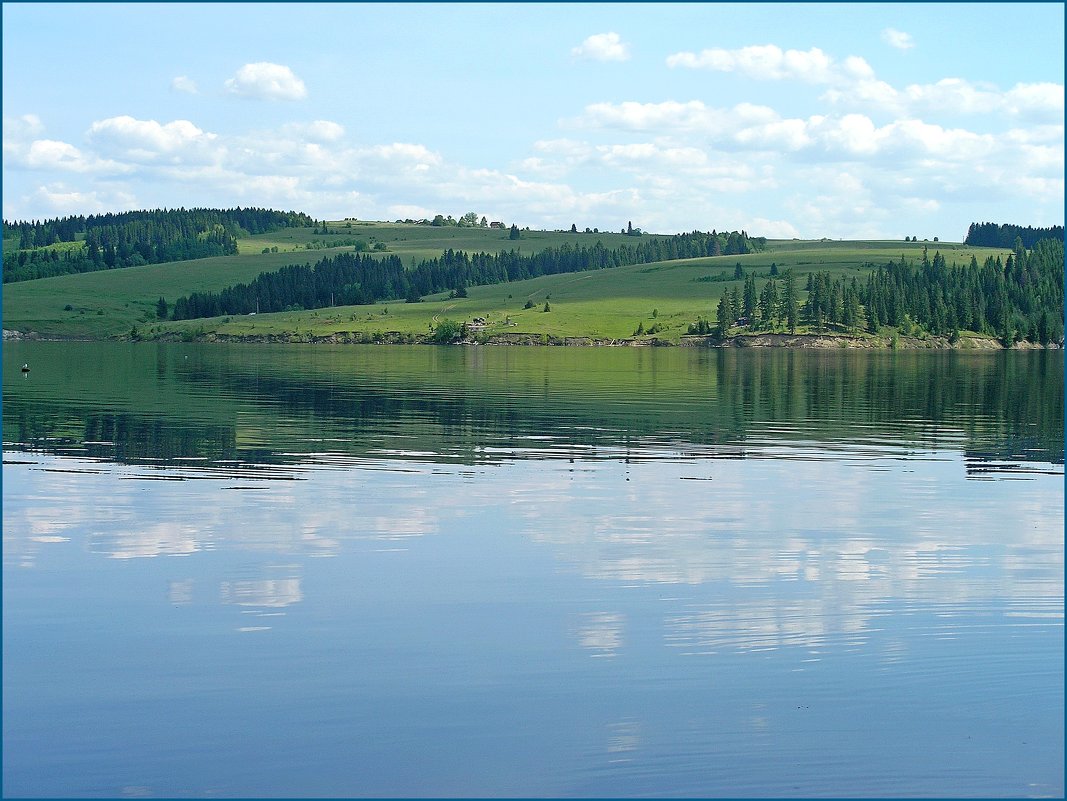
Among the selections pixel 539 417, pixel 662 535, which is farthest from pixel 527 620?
pixel 539 417

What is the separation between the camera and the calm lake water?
640 inches

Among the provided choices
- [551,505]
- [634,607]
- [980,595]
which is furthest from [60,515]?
[980,595]

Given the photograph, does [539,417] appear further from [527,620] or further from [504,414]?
[527,620]

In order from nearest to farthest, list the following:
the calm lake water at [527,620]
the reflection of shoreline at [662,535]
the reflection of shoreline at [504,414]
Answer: the calm lake water at [527,620]
the reflection of shoreline at [662,535]
the reflection of shoreline at [504,414]

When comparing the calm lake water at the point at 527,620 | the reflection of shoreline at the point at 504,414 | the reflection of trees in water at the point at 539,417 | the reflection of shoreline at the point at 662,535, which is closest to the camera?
the calm lake water at the point at 527,620

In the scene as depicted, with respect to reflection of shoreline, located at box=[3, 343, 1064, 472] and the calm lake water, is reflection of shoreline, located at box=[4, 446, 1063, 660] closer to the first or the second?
the calm lake water

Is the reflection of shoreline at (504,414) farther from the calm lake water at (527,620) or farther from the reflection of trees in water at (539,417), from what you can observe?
the calm lake water at (527,620)

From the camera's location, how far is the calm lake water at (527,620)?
53.4 feet

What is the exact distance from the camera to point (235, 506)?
115 ft

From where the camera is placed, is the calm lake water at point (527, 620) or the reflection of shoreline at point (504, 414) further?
the reflection of shoreline at point (504, 414)

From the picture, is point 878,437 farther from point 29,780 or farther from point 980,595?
point 29,780

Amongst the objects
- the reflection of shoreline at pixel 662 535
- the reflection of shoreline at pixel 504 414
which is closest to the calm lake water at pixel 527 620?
the reflection of shoreline at pixel 662 535

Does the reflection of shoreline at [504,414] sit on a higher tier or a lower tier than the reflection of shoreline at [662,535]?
higher

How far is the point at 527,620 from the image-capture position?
22922 millimetres
